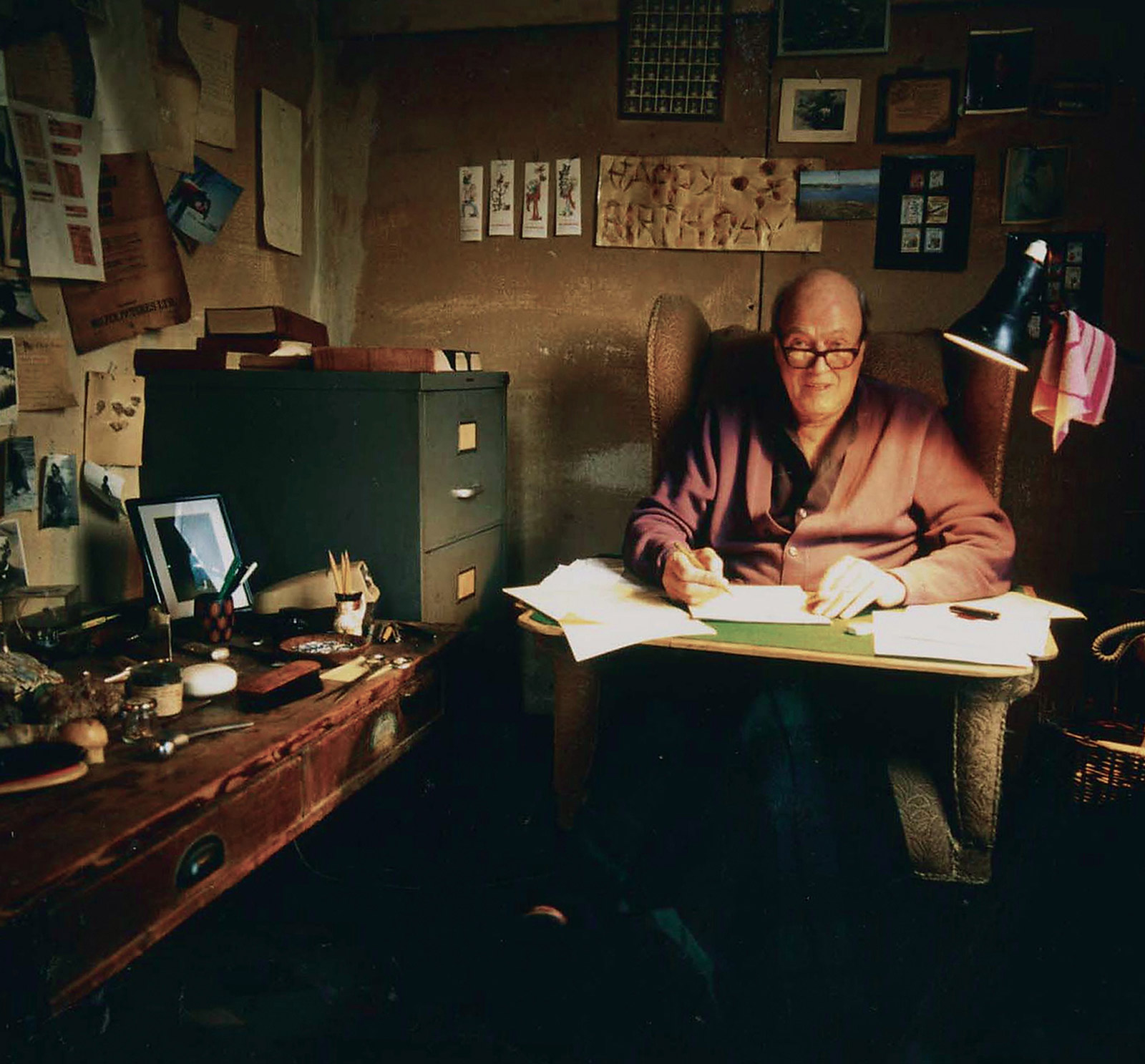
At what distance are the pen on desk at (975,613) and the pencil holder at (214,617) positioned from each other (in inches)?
49.3

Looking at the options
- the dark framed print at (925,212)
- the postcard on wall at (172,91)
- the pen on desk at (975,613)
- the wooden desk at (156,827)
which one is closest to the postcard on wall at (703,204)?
the dark framed print at (925,212)

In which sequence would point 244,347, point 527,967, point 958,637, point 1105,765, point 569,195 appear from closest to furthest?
1. point 958,637
2. point 527,967
3. point 1105,765
4. point 244,347
5. point 569,195

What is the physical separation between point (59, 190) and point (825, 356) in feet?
4.94

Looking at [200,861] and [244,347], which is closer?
[200,861]

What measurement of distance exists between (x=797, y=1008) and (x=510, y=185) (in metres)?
2.17

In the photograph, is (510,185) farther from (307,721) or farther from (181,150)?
(307,721)

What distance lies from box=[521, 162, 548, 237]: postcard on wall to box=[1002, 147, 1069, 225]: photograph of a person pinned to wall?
47.3 inches

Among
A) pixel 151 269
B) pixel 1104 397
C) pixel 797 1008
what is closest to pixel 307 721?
pixel 797 1008

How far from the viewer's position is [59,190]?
184 centimetres

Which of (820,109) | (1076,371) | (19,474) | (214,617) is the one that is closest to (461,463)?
(214,617)

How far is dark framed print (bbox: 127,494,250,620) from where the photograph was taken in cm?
176

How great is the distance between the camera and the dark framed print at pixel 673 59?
255cm

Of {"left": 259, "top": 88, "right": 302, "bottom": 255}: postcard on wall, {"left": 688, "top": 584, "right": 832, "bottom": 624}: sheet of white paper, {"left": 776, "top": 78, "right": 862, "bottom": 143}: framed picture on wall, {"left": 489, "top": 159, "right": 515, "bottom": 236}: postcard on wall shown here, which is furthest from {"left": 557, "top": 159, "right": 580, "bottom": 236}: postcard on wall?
{"left": 688, "top": 584, "right": 832, "bottom": 624}: sheet of white paper

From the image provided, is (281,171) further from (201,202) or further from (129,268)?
(129,268)
